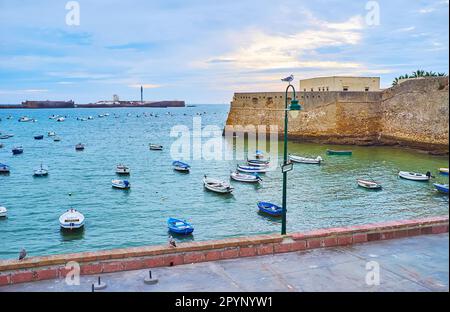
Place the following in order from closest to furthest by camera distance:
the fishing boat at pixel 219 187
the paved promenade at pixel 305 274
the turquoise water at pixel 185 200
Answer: the paved promenade at pixel 305 274 → the turquoise water at pixel 185 200 → the fishing boat at pixel 219 187

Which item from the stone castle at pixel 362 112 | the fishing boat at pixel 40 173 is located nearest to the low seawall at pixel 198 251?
the fishing boat at pixel 40 173

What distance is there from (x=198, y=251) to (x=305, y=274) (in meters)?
2.24

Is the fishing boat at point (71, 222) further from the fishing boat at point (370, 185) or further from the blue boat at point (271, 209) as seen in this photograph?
the fishing boat at point (370, 185)

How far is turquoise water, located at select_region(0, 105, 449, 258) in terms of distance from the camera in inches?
928

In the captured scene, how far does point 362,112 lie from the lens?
200ft

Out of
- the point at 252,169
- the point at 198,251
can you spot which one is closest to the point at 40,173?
the point at 252,169

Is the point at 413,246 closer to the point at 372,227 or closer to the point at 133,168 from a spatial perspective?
the point at 372,227

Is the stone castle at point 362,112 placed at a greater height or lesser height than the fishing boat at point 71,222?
greater

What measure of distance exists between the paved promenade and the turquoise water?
44.0ft

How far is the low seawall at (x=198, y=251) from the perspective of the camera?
876 centimetres
